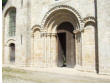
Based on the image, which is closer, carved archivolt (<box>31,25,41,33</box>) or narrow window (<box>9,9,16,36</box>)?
carved archivolt (<box>31,25,41,33</box>)

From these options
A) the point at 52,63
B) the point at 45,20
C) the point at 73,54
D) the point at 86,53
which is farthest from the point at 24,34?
the point at 86,53

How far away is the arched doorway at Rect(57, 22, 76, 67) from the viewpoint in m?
10.9

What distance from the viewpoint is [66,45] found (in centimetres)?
1136

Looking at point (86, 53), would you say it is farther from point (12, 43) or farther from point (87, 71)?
point (12, 43)

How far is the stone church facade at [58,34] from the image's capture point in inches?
335

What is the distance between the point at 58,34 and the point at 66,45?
3.96ft

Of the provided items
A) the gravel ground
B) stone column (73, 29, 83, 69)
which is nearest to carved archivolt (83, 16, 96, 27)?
stone column (73, 29, 83, 69)

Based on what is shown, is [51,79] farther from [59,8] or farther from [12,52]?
[12,52]

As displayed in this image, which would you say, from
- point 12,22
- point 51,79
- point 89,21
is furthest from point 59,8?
point 12,22

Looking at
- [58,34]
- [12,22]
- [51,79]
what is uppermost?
[12,22]

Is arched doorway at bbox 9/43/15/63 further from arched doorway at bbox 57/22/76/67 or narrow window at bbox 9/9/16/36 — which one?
arched doorway at bbox 57/22/76/67

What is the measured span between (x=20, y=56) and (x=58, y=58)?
338cm

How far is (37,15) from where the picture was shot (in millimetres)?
12234

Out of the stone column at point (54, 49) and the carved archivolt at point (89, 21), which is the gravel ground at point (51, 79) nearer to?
the carved archivolt at point (89, 21)
